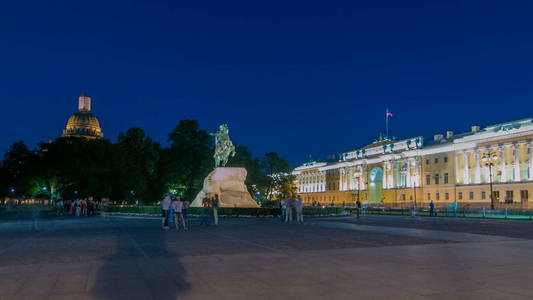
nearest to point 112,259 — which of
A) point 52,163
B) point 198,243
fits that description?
point 198,243

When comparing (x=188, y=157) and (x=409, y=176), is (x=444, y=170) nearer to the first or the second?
(x=409, y=176)

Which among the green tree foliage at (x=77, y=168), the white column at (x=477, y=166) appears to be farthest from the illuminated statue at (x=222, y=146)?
the white column at (x=477, y=166)

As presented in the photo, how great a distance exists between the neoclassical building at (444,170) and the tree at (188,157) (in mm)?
24199

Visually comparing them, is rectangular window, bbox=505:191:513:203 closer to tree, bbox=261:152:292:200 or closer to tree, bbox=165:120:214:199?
tree, bbox=261:152:292:200

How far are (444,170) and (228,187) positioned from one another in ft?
222

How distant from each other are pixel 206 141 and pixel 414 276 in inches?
2675

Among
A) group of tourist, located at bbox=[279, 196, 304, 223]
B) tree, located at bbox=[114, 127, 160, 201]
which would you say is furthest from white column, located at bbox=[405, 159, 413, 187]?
group of tourist, located at bbox=[279, 196, 304, 223]

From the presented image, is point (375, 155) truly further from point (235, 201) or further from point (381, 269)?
point (381, 269)

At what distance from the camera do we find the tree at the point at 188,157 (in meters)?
72.8

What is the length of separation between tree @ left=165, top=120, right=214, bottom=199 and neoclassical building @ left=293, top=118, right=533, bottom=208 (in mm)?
24199

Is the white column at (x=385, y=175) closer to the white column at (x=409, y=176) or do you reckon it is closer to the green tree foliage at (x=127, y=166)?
the white column at (x=409, y=176)

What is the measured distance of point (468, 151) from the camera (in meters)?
92.4

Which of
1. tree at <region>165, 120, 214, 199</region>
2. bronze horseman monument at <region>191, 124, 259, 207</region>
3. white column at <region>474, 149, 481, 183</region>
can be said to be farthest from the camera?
white column at <region>474, 149, 481, 183</region>

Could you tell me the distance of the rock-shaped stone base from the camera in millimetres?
43625
